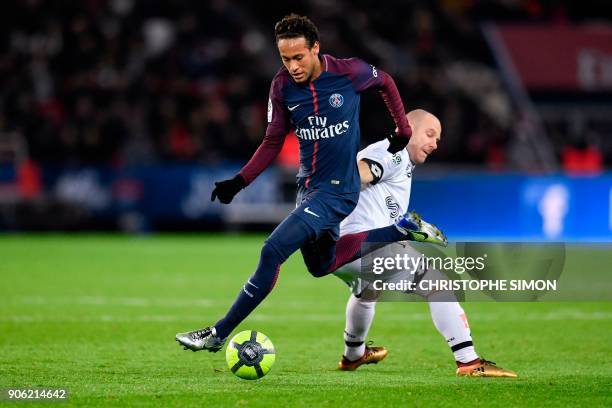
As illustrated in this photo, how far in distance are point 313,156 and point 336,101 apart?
37 cm

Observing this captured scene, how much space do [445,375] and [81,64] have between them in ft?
52.8

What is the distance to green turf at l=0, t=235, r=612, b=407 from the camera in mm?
6336

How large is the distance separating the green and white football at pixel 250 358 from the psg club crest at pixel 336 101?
1490mm

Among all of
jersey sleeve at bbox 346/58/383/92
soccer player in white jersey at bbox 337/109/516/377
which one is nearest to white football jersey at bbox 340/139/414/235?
soccer player in white jersey at bbox 337/109/516/377

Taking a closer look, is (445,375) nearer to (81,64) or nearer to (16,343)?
(16,343)

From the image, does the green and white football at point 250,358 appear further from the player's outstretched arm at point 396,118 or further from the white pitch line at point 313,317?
the white pitch line at point 313,317

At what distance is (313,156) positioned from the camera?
709 centimetres

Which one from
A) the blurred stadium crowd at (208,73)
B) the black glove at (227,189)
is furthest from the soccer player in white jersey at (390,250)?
the blurred stadium crowd at (208,73)

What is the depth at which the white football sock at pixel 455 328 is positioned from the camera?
7.16 meters

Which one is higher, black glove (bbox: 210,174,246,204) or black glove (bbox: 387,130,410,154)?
black glove (bbox: 387,130,410,154)

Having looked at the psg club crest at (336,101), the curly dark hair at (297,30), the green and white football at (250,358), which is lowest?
the green and white football at (250,358)

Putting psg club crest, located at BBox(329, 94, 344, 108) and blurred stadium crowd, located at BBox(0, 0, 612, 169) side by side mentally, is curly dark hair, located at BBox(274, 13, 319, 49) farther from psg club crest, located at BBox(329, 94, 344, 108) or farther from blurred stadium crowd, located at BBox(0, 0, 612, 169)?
blurred stadium crowd, located at BBox(0, 0, 612, 169)

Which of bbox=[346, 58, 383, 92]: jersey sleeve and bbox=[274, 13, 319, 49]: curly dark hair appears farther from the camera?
bbox=[346, 58, 383, 92]: jersey sleeve

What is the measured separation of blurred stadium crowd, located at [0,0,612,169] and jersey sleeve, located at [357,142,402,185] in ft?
42.2
